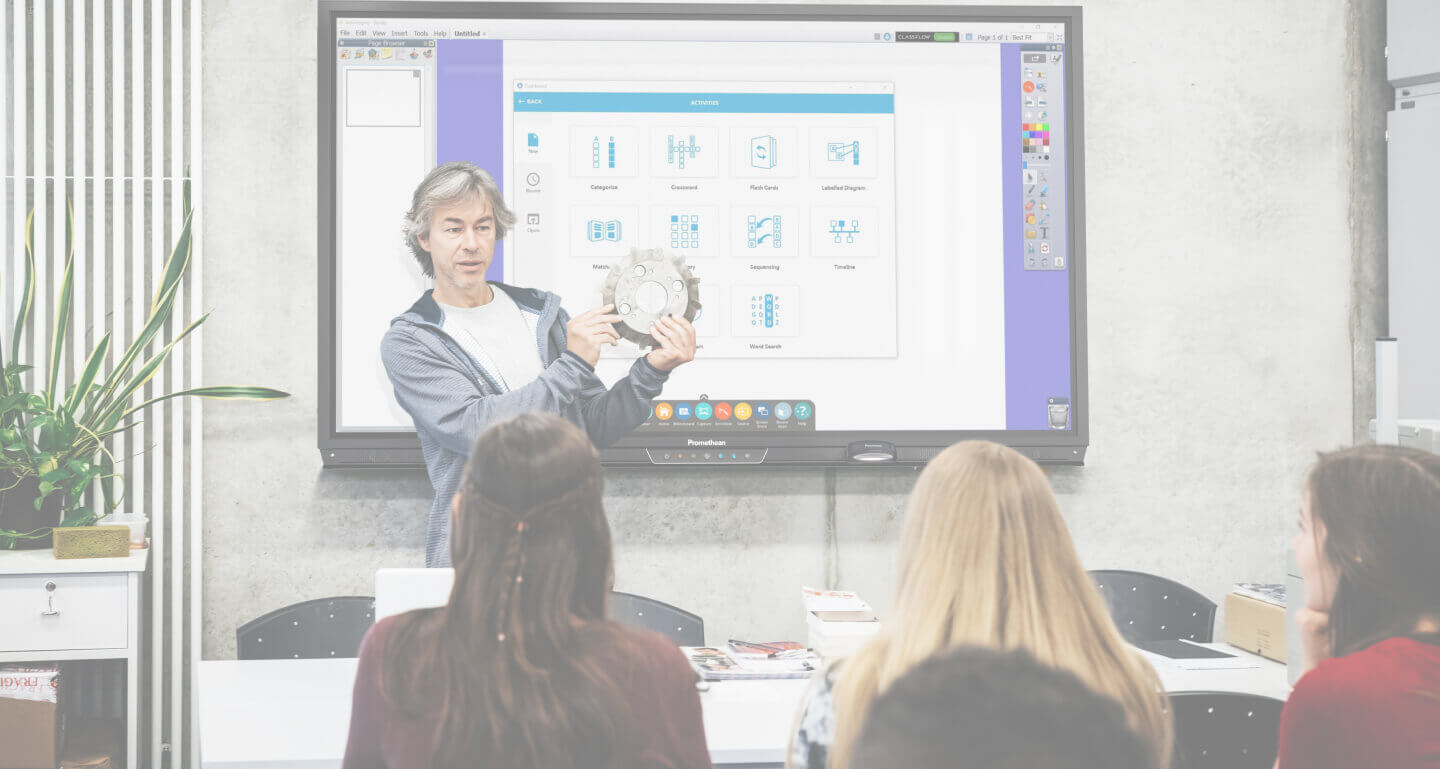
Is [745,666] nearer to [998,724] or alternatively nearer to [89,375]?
[89,375]

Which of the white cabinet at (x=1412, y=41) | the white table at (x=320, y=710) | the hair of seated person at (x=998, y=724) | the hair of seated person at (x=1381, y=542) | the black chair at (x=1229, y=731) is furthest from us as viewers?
the white cabinet at (x=1412, y=41)

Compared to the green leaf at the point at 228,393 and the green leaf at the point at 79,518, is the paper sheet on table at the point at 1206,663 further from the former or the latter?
the green leaf at the point at 79,518

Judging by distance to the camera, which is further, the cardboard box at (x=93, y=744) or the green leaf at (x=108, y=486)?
the green leaf at (x=108, y=486)

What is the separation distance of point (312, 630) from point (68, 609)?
0.70 metres

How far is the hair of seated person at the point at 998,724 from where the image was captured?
469 mm

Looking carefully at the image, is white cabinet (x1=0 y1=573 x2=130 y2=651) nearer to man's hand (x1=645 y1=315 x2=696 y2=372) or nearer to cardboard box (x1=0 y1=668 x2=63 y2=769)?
cardboard box (x1=0 y1=668 x2=63 y2=769)

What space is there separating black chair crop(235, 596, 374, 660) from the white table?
199mm

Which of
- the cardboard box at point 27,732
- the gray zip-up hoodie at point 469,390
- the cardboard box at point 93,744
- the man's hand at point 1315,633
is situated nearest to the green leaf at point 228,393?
the gray zip-up hoodie at point 469,390

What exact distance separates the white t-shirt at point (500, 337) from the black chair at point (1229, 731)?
2315 mm

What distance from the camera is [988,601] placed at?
1.48 m

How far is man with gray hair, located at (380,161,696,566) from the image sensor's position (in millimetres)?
3521

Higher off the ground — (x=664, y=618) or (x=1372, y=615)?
(x=1372, y=615)

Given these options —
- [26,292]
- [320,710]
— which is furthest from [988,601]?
[26,292]

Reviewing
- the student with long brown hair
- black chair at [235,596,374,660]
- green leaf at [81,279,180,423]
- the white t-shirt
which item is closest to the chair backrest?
the white t-shirt
